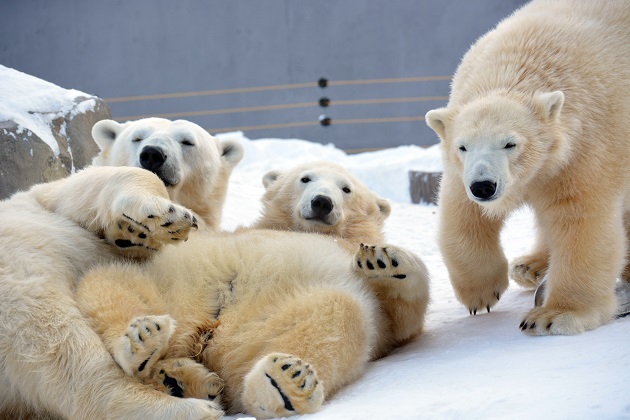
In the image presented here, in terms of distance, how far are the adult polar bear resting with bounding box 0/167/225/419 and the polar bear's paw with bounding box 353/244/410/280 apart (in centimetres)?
67

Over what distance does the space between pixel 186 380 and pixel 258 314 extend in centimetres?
36

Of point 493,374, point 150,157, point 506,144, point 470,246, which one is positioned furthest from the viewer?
point 150,157

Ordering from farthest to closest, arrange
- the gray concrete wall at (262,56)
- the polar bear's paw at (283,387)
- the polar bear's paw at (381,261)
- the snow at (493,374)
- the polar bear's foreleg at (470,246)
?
1. the gray concrete wall at (262,56)
2. the polar bear's foreleg at (470,246)
3. the polar bear's paw at (381,261)
4. the polar bear's paw at (283,387)
5. the snow at (493,374)

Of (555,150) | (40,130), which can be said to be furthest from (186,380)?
(40,130)

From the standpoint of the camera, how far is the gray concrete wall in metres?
11.6

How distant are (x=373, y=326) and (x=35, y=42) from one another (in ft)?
33.1

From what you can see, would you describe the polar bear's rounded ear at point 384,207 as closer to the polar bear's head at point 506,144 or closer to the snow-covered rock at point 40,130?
the polar bear's head at point 506,144

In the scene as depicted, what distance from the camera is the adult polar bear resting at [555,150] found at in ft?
9.76

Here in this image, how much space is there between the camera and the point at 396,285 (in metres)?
3.06

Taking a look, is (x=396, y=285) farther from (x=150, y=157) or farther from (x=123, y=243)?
(x=150, y=157)

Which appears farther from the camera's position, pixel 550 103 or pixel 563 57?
pixel 563 57

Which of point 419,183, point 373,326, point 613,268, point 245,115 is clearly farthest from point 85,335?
point 245,115

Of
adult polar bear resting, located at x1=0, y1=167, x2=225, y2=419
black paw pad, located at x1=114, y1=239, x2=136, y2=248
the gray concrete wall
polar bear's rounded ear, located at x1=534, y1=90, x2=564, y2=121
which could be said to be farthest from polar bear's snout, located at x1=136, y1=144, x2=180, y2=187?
the gray concrete wall

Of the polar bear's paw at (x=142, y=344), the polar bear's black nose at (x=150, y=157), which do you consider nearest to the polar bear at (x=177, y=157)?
the polar bear's black nose at (x=150, y=157)
